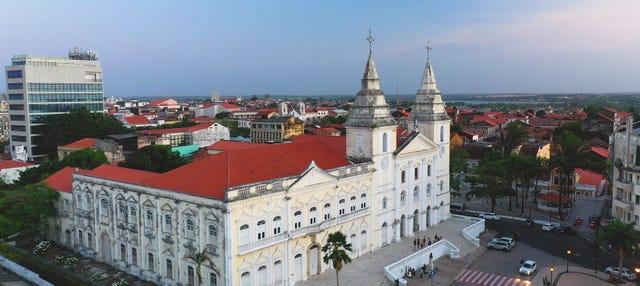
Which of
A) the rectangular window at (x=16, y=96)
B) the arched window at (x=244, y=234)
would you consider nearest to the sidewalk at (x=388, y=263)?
the arched window at (x=244, y=234)

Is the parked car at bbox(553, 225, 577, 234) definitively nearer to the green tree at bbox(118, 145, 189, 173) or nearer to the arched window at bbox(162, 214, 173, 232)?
the arched window at bbox(162, 214, 173, 232)

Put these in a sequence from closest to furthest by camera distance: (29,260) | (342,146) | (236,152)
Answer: (236,152), (29,260), (342,146)

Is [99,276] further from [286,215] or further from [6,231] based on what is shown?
[286,215]

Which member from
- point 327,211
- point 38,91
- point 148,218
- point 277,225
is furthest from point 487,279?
point 38,91

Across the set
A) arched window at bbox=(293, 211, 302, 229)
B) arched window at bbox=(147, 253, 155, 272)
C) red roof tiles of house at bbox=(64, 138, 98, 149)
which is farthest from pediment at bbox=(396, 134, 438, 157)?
red roof tiles of house at bbox=(64, 138, 98, 149)

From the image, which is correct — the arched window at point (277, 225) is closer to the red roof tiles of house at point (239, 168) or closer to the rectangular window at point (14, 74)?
the red roof tiles of house at point (239, 168)

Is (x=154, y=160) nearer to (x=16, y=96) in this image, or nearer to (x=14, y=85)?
(x=16, y=96)

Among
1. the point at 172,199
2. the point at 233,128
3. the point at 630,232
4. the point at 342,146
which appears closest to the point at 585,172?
the point at 630,232

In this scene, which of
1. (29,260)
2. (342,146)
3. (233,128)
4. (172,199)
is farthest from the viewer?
(233,128)
